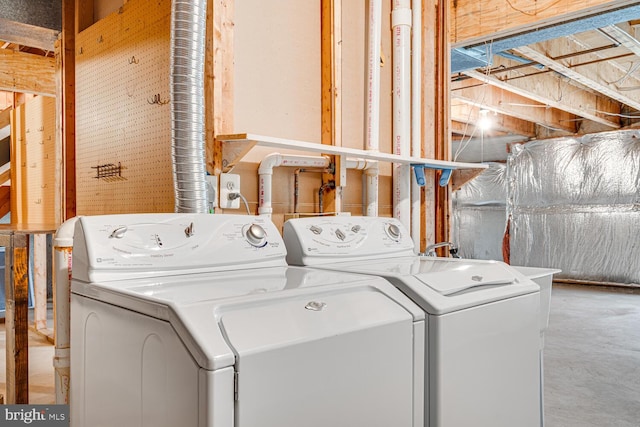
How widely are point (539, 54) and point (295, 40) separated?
291 cm

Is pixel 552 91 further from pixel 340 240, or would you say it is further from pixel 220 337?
pixel 220 337

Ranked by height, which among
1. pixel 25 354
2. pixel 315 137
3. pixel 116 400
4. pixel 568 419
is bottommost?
pixel 568 419

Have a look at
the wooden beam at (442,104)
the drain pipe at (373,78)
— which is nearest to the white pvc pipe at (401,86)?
the drain pipe at (373,78)

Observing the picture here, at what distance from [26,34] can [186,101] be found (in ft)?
6.15

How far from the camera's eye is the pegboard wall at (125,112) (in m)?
2.37

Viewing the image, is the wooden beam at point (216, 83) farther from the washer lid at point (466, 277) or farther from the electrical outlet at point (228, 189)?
the washer lid at point (466, 277)

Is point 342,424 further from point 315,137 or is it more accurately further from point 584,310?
point 584,310

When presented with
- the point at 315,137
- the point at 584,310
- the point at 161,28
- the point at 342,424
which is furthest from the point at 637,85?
the point at 342,424

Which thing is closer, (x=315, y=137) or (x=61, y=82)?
(x=315, y=137)

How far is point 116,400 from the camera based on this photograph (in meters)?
1.28

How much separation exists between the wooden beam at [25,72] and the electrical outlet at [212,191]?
361 centimetres

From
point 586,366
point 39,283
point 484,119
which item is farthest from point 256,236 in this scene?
point 484,119

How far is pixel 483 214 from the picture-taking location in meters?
8.40

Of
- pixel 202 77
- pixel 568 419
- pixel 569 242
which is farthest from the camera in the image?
pixel 569 242
